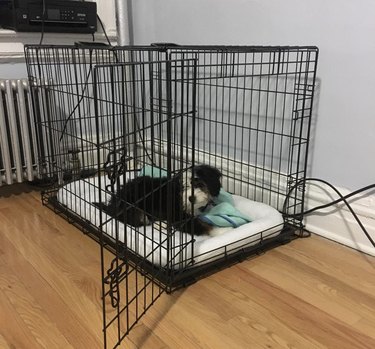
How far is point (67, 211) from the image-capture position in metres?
2.14

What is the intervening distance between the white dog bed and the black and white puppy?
0.05 metres

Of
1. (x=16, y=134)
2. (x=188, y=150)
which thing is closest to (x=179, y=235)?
(x=188, y=150)

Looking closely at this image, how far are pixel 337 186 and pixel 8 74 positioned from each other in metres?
1.93

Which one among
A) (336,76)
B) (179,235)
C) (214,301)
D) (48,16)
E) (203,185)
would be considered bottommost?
(214,301)

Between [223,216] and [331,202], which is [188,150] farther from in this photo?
[331,202]

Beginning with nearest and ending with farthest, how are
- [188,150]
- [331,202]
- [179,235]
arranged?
[179,235]
[331,202]
[188,150]

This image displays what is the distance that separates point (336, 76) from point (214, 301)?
3.58 ft

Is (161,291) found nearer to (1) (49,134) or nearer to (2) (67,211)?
(2) (67,211)

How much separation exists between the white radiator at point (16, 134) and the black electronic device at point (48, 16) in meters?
0.35

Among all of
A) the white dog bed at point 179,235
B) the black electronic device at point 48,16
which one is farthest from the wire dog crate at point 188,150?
the black electronic device at point 48,16

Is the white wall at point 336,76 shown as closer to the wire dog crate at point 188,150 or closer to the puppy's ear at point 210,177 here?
the wire dog crate at point 188,150

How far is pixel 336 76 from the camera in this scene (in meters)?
1.81

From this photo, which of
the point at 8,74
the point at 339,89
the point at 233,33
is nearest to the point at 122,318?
the point at 339,89

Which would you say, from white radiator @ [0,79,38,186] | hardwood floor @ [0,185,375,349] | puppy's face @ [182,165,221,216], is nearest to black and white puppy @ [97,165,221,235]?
puppy's face @ [182,165,221,216]
